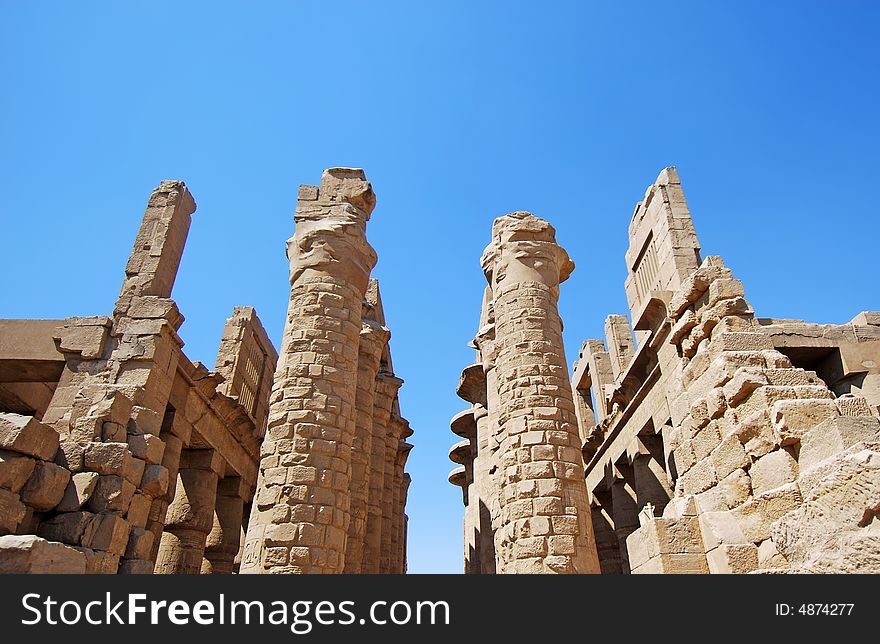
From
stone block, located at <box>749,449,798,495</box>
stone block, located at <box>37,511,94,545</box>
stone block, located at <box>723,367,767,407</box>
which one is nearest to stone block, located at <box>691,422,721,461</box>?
stone block, located at <box>723,367,767,407</box>

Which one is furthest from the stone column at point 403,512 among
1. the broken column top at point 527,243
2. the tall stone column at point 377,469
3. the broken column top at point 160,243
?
the broken column top at point 160,243

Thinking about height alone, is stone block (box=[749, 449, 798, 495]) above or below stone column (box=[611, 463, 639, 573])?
below

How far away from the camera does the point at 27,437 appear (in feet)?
22.2

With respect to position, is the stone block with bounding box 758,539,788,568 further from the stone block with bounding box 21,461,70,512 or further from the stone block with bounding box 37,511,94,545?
the stone block with bounding box 21,461,70,512

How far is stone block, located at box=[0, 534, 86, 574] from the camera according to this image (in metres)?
5.68

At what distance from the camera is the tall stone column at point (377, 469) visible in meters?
15.0

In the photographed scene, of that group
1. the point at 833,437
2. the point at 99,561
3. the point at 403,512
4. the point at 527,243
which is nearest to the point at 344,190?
the point at 527,243

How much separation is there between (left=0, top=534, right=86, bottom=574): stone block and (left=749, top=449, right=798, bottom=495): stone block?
7067mm

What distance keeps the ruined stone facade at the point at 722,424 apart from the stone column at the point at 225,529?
7612 millimetres

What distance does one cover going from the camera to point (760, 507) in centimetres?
520

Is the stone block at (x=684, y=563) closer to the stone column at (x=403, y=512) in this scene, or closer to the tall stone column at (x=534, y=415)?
the tall stone column at (x=534, y=415)
